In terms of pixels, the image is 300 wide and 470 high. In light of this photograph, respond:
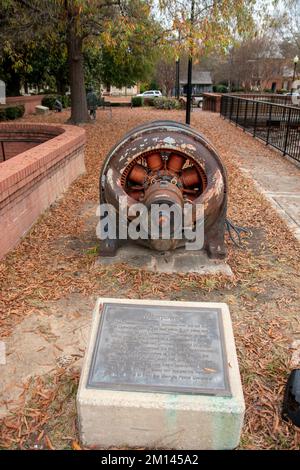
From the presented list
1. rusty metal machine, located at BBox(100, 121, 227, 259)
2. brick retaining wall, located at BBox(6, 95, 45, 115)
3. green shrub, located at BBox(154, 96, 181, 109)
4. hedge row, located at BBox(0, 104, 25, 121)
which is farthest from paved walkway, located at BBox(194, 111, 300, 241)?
green shrub, located at BBox(154, 96, 181, 109)

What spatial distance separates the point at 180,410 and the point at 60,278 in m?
2.42

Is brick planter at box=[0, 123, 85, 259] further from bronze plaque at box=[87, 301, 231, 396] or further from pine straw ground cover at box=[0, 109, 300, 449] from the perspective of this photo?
bronze plaque at box=[87, 301, 231, 396]

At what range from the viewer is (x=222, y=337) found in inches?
105

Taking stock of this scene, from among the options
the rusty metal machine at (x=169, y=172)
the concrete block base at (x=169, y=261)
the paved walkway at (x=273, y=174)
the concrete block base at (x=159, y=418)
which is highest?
the rusty metal machine at (x=169, y=172)

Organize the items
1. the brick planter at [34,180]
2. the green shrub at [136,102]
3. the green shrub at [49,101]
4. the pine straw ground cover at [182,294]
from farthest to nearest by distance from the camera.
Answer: the green shrub at [136,102], the green shrub at [49,101], the brick planter at [34,180], the pine straw ground cover at [182,294]

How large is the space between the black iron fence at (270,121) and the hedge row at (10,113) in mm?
10155

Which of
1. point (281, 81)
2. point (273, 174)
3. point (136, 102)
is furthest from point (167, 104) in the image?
point (281, 81)

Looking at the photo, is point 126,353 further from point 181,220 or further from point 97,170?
point 97,170

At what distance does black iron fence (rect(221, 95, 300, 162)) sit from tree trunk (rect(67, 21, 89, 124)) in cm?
662

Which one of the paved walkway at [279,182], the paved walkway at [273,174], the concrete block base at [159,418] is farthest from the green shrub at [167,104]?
the concrete block base at [159,418]

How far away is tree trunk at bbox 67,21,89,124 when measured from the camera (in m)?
15.4

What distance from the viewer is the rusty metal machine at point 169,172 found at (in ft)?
14.3

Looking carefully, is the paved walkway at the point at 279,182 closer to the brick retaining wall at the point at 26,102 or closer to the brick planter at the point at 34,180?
the brick planter at the point at 34,180
